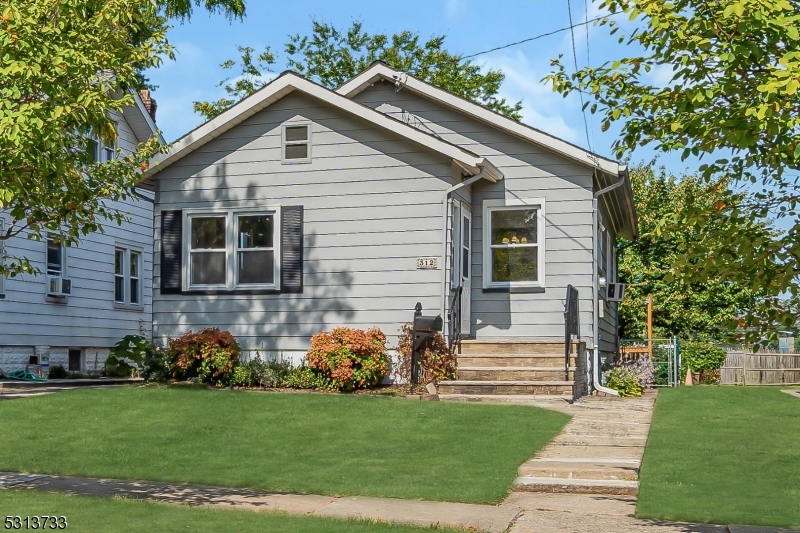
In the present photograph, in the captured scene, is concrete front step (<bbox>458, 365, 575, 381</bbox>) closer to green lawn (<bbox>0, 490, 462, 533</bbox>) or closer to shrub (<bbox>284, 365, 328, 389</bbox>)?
shrub (<bbox>284, 365, 328, 389</bbox>)

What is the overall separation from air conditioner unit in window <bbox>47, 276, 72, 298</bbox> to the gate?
13.8 m

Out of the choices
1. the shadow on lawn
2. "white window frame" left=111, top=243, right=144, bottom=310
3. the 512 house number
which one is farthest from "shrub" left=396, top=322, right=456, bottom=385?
"white window frame" left=111, top=243, right=144, bottom=310

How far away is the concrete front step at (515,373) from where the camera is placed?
16.0 metres

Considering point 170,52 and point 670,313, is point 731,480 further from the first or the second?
point 670,313

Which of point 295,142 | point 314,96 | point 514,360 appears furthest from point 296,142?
point 514,360

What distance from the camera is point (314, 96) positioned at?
17.7 meters

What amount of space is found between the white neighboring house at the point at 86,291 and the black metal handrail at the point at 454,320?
7942 millimetres

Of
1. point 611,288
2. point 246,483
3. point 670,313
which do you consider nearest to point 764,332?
point 246,483

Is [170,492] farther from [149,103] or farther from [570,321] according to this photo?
[149,103]

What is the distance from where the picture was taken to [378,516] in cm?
807

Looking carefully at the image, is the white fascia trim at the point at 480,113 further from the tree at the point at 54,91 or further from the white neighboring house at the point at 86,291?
the tree at the point at 54,91

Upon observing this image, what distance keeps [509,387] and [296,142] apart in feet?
20.0

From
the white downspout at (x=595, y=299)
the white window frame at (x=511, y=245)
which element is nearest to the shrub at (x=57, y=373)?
the white window frame at (x=511, y=245)

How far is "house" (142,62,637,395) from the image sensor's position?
17375 millimetres
